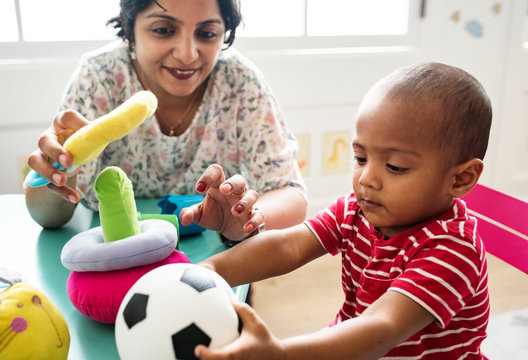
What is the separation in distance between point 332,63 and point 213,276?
1850 mm

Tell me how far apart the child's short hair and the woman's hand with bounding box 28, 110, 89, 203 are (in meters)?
0.49

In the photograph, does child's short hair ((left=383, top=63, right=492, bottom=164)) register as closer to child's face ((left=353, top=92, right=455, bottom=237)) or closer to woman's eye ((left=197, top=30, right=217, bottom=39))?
child's face ((left=353, top=92, right=455, bottom=237))

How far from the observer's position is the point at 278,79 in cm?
227

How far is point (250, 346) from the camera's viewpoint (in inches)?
21.9

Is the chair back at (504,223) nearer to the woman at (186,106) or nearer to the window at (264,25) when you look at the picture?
the woman at (186,106)

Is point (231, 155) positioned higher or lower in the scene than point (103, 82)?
lower

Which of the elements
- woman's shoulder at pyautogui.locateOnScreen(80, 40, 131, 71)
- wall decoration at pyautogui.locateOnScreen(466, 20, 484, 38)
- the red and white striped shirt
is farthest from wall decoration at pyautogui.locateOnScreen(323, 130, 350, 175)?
the red and white striped shirt

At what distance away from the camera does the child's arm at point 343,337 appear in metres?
0.56

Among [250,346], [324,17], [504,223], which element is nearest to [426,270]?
[250,346]

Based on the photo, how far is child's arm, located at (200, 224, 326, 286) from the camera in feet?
2.87

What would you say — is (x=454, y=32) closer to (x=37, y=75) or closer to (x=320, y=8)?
(x=320, y=8)

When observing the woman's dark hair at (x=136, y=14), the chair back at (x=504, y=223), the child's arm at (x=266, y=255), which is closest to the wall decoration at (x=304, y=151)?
the woman's dark hair at (x=136, y=14)

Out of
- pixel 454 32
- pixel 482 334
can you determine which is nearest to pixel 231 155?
pixel 482 334

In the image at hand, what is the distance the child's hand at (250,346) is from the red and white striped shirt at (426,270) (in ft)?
0.73
